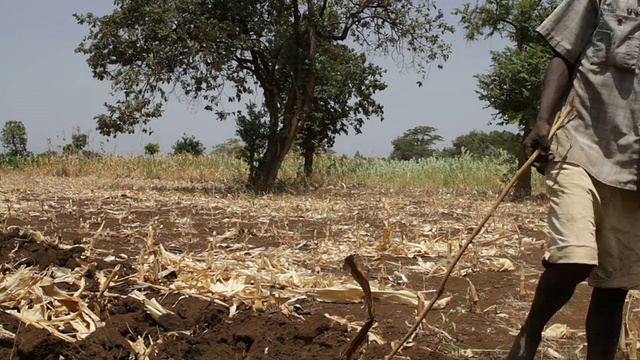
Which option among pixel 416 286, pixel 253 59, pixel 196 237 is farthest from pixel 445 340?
pixel 253 59

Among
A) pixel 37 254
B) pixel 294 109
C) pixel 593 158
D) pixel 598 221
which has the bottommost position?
pixel 37 254

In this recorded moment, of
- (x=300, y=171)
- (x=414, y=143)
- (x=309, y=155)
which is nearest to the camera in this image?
(x=300, y=171)

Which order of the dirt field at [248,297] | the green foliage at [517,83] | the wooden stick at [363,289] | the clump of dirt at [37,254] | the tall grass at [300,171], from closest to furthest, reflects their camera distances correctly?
1. the wooden stick at [363,289]
2. the dirt field at [248,297]
3. the clump of dirt at [37,254]
4. the green foliage at [517,83]
5. the tall grass at [300,171]

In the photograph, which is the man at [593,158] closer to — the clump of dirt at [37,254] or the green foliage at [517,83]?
the clump of dirt at [37,254]

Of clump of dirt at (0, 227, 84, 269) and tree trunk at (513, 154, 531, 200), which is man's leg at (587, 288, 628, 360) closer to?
clump of dirt at (0, 227, 84, 269)

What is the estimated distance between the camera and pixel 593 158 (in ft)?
7.34

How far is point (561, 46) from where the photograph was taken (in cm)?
236

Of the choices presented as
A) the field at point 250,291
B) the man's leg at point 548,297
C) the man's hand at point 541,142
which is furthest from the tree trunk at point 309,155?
the man's leg at point 548,297

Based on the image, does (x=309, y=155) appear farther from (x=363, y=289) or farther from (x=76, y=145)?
(x=363, y=289)

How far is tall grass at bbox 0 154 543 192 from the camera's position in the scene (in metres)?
15.2

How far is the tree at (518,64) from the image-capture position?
1116 cm

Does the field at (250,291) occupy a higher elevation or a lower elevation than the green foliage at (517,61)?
lower

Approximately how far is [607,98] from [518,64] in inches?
373

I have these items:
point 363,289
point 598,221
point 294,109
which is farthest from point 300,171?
point 363,289
